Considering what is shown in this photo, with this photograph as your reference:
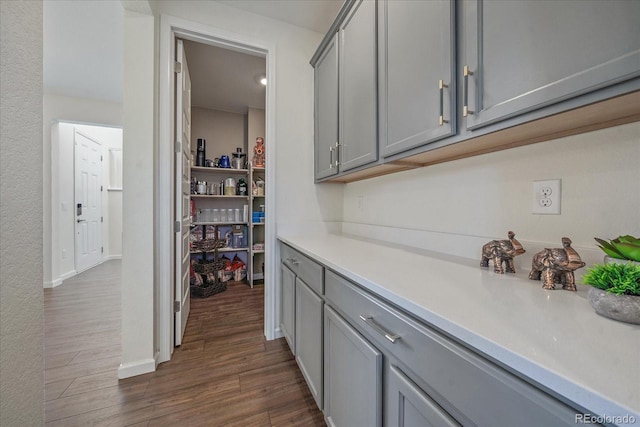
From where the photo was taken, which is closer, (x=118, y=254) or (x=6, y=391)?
(x=6, y=391)

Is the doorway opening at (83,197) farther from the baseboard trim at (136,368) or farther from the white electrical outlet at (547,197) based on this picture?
the white electrical outlet at (547,197)

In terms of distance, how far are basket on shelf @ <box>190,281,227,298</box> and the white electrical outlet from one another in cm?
316

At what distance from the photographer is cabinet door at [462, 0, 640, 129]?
523 mm

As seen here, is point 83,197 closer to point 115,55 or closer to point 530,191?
point 115,55

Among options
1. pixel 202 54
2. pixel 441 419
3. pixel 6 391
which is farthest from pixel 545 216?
pixel 202 54

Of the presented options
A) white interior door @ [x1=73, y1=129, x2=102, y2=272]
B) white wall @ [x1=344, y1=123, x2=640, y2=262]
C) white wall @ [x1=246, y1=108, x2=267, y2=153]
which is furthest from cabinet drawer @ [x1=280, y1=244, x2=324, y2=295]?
white interior door @ [x1=73, y1=129, x2=102, y2=272]

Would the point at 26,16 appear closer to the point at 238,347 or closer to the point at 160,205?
the point at 160,205

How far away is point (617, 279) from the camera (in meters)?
0.51

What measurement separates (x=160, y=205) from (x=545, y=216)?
6.92 feet

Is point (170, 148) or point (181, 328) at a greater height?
point (170, 148)

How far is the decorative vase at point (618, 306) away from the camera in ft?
1.57

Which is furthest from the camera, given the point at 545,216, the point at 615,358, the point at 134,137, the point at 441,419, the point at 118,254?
the point at 118,254

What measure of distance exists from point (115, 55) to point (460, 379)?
3.79 m

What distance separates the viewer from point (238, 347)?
1935mm
